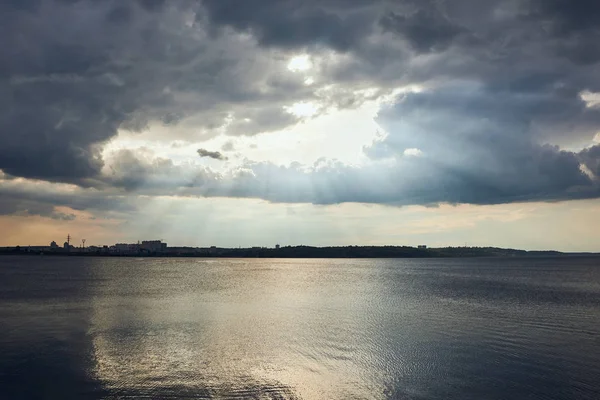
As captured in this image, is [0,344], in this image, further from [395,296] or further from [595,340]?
[395,296]

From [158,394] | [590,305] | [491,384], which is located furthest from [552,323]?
[158,394]

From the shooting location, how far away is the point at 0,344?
37.1m

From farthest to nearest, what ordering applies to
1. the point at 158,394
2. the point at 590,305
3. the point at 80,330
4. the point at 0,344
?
the point at 590,305
the point at 80,330
the point at 0,344
the point at 158,394

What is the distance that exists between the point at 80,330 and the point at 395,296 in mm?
55570

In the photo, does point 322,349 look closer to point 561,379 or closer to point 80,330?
point 561,379

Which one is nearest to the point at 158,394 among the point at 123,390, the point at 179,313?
the point at 123,390

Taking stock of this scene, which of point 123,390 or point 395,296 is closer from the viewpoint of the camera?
point 123,390

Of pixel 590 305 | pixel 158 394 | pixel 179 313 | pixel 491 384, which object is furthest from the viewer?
pixel 590 305

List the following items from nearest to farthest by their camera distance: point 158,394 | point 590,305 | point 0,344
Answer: point 158,394 < point 0,344 < point 590,305

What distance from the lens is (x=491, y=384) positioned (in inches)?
1117

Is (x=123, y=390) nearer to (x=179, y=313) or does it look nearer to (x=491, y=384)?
(x=491, y=384)

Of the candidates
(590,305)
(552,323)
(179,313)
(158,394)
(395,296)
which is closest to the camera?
(158,394)

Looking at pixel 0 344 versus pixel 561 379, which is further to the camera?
pixel 0 344

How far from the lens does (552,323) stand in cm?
5019
